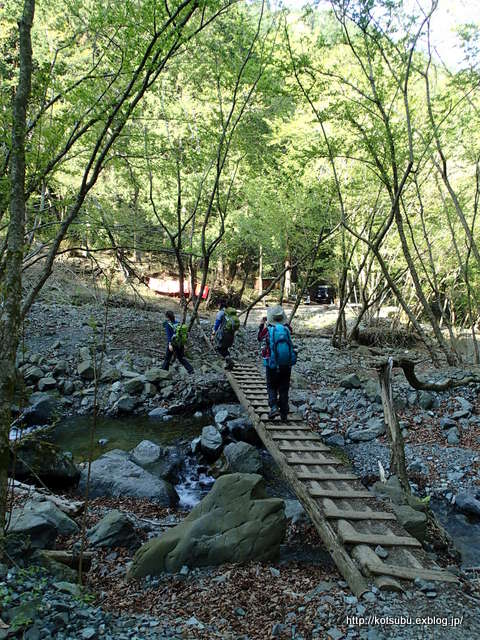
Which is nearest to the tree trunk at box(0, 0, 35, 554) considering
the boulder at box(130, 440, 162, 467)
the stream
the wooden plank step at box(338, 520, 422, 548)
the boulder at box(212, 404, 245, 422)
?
the wooden plank step at box(338, 520, 422, 548)

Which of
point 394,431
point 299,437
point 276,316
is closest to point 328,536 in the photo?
point 394,431

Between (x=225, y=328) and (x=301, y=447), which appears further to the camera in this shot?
(x=225, y=328)

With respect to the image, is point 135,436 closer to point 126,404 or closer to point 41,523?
point 126,404

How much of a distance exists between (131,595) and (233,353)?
38.5 ft

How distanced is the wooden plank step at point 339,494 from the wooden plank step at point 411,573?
52.2 inches

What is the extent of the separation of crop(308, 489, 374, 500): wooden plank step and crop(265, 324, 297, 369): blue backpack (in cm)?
225

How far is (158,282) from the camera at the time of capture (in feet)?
80.8

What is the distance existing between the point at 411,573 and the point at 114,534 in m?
3.29

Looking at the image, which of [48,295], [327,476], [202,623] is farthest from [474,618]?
[48,295]

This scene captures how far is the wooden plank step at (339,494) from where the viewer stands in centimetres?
486

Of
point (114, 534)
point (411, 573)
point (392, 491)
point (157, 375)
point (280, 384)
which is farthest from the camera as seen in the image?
point (157, 375)

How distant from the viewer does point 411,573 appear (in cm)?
345

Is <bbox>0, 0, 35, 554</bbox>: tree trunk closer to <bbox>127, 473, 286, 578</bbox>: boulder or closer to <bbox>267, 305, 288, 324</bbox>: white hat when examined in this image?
<bbox>127, 473, 286, 578</bbox>: boulder

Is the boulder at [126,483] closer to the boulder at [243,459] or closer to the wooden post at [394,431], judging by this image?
the boulder at [243,459]
